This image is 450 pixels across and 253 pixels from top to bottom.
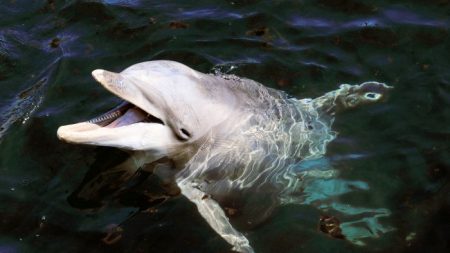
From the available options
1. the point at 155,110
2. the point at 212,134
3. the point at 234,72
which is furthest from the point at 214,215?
the point at 234,72

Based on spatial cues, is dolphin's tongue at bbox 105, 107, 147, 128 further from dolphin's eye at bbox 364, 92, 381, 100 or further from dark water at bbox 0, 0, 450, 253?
dolphin's eye at bbox 364, 92, 381, 100

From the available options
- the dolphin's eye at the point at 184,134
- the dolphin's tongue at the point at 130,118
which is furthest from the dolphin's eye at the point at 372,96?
the dolphin's tongue at the point at 130,118

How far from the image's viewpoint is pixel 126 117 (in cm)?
546

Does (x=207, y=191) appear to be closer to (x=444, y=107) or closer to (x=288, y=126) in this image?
(x=288, y=126)

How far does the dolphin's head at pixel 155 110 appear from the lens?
5.05 metres

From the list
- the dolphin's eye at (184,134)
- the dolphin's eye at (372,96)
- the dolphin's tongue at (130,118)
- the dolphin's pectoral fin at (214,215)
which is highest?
the dolphin's tongue at (130,118)

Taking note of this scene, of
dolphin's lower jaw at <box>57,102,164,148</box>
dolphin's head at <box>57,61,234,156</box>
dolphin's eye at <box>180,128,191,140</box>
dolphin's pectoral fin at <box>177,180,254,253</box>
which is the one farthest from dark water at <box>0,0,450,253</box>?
dolphin's lower jaw at <box>57,102,164,148</box>

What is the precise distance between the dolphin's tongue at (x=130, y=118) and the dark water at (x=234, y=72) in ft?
3.13

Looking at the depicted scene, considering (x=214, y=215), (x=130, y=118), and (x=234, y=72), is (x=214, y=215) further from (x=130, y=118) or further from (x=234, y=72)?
(x=234, y=72)

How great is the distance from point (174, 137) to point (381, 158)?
2.24 meters

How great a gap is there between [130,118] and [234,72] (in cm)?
266

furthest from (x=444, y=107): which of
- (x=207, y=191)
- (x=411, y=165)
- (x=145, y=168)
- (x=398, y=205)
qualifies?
(x=145, y=168)

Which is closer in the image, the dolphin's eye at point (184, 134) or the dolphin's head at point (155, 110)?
the dolphin's head at point (155, 110)

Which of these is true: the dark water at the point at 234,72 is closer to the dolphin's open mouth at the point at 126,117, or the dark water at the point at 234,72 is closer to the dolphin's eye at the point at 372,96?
the dolphin's eye at the point at 372,96
